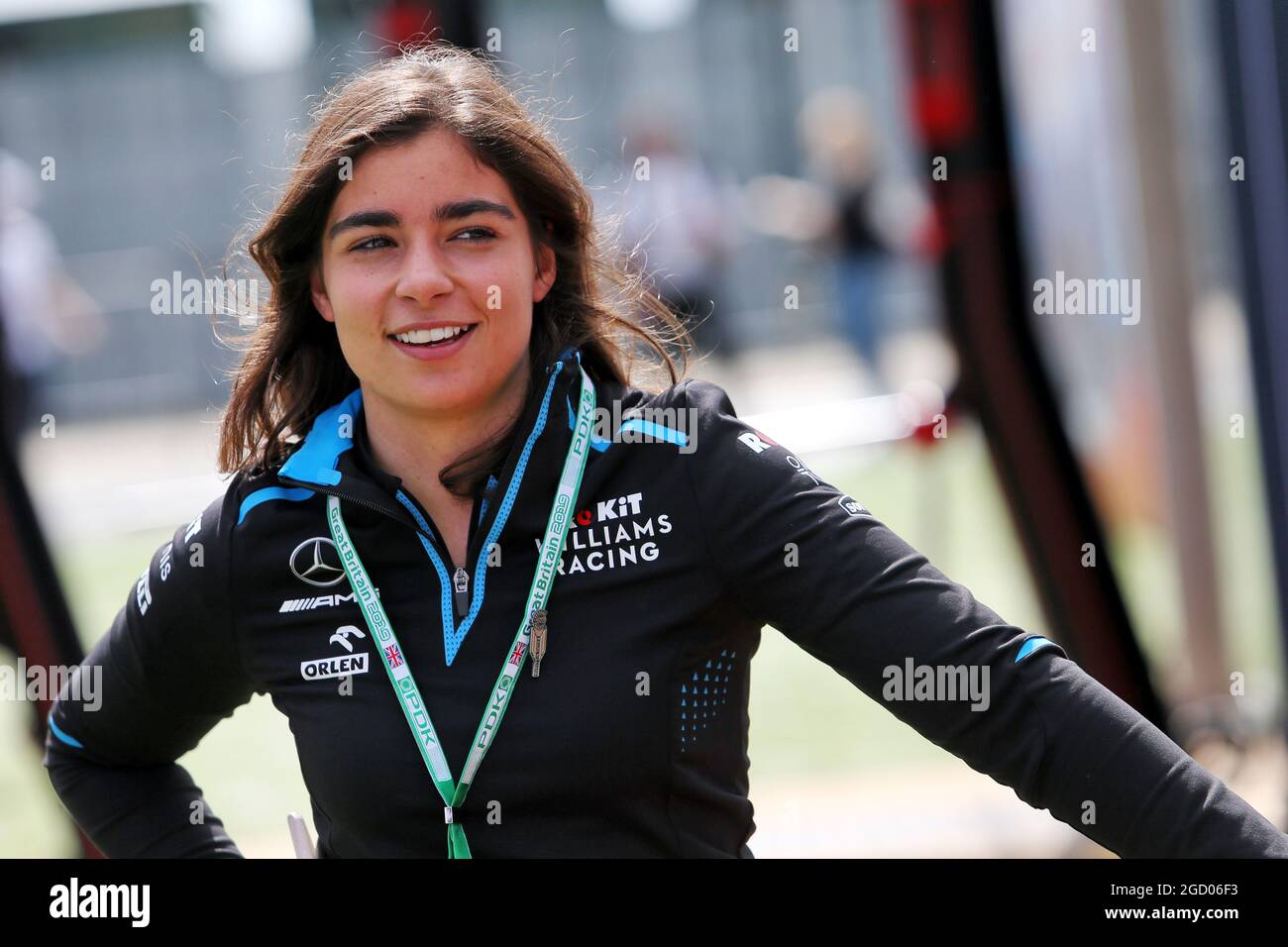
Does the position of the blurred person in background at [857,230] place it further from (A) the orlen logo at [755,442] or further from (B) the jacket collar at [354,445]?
(A) the orlen logo at [755,442]

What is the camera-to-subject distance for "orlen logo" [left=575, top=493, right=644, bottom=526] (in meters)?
2.07

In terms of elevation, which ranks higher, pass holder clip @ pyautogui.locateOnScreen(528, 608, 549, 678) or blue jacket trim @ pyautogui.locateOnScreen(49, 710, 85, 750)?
pass holder clip @ pyautogui.locateOnScreen(528, 608, 549, 678)

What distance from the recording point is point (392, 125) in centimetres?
217

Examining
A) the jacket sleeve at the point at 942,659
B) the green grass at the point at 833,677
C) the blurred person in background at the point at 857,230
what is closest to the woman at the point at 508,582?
the jacket sleeve at the point at 942,659

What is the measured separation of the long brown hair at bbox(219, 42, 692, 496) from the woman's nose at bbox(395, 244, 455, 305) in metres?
0.17

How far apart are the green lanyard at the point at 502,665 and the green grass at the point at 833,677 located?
4.74 ft

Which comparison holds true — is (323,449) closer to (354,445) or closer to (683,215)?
(354,445)

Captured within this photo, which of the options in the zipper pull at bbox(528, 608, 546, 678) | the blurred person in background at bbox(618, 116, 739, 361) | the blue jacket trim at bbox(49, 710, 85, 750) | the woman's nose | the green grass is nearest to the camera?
the zipper pull at bbox(528, 608, 546, 678)

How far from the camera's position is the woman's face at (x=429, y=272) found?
2148mm

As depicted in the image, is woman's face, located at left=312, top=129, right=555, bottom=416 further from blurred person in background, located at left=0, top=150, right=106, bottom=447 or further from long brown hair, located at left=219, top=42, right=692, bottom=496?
blurred person in background, located at left=0, top=150, right=106, bottom=447

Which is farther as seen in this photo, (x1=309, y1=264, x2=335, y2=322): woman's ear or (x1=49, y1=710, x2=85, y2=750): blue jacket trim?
(x1=49, y1=710, x2=85, y2=750): blue jacket trim

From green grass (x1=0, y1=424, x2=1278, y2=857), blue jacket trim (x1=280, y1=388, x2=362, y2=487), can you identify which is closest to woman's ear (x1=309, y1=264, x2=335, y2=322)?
blue jacket trim (x1=280, y1=388, x2=362, y2=487)

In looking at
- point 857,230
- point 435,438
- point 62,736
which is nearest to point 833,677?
point 62,736
